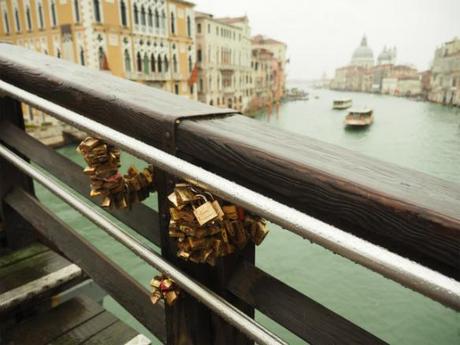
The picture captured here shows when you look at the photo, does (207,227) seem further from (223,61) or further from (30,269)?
(223,61)

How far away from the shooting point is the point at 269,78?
53281 mm

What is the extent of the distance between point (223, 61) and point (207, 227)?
117 ft

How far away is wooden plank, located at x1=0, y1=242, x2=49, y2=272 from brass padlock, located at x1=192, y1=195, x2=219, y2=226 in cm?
123

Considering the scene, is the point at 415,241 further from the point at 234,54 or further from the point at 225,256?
the point at 234,54

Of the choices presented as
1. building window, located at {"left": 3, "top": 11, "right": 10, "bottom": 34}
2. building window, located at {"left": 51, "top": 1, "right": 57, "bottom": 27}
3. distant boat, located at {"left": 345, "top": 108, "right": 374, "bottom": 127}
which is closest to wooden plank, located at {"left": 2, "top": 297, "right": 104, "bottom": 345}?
building window, located at {"left": 51, "top": 1, "right": 57, "bottom": 27}

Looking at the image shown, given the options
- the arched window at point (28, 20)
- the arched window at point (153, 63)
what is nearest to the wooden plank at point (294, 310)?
the arched window at point (153, 63)

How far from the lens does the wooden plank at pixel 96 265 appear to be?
100 cm

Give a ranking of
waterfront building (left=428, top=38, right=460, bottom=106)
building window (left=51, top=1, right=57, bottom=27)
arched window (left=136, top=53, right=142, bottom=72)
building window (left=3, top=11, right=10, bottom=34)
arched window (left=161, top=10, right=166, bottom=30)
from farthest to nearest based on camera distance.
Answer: waterfront building (left=428, top=38, right=460, bottom=106) < arched window (left=161, top=10, right=166, bottom=30) < building window (left=3, top=11, right=10, bottom=34) < arched window (left=136, top=53, right=142, bottom=72) < building window (left=51, top=1, right=57, bottom=27)

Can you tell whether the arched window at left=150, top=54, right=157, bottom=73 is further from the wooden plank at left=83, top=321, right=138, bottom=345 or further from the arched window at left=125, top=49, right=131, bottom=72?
the wooden plank at left=83, top=321, right=138, bottom=345

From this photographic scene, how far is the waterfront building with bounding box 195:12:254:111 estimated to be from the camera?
3102cm

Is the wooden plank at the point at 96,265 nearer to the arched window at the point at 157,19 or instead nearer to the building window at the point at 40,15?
the building window at the point at 40,15


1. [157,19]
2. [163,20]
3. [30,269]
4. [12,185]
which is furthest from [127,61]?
[30,269]

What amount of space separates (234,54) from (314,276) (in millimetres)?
32249

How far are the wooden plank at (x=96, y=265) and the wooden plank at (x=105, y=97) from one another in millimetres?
446
